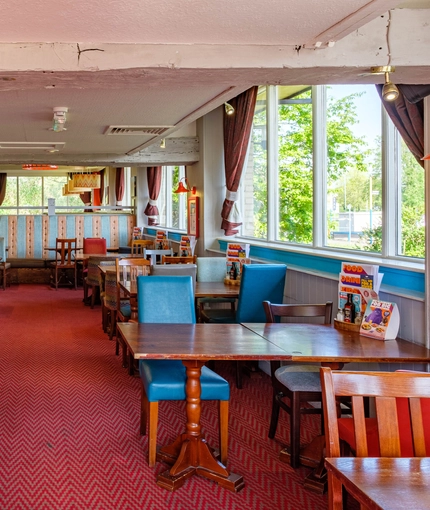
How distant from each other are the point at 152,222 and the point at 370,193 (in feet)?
29.6

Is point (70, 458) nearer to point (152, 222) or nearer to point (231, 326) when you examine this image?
point (231, 326)

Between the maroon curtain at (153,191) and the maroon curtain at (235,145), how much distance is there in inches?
188

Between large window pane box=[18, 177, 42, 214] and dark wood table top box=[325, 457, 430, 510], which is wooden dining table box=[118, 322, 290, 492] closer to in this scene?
dark wood table top box=[325, 457, 430, 510]

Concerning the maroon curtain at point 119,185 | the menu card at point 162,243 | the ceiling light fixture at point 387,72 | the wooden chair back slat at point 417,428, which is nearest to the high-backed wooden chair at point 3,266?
the menu card at point 162,243

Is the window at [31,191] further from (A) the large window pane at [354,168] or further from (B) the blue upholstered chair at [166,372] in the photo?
(B) the blue upholstered chair at [166,372]

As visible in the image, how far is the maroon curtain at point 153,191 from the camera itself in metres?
12.8

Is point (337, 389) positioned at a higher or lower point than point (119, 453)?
higher

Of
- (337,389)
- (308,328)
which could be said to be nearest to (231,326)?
(308,328)

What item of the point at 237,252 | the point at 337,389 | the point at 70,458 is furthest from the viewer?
the point at 237,252

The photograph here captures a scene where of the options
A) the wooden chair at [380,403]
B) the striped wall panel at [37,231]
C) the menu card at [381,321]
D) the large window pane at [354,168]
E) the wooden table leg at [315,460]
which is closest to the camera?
the wooden chair at [380,403]

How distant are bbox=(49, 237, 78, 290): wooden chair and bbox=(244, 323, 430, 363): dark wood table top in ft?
27.2

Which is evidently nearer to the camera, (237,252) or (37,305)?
(237,252)

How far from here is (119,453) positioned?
12.2 ft

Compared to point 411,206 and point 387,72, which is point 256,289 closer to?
point 411,206
